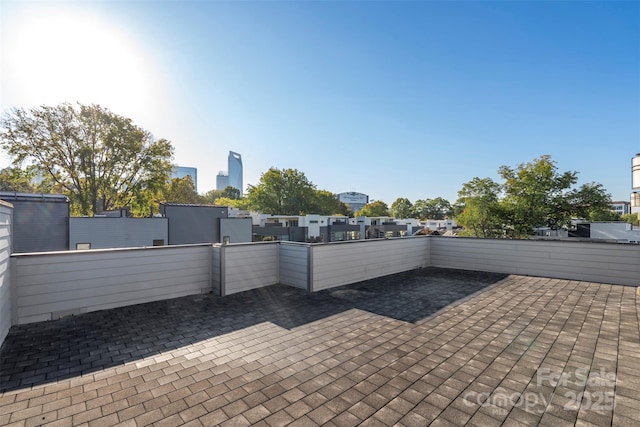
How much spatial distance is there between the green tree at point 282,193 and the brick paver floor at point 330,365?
3189 cm

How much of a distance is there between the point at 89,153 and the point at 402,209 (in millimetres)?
66439

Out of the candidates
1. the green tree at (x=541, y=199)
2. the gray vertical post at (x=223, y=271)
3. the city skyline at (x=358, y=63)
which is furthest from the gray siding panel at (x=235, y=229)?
the green tree at (x=541, y=199)

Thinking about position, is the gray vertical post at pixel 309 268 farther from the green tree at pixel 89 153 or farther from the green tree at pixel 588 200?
the green tree at pixel 588 200

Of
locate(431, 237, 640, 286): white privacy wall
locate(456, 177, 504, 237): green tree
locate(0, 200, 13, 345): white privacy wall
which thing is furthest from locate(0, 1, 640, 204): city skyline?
locate(431, 237, 640, 286): white privacy wall

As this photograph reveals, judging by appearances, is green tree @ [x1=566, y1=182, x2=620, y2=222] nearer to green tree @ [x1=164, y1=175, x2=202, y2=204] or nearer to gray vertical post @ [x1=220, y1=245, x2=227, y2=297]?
gray vertical post @ [x1=220, y1=245, x2=227, y2=297]

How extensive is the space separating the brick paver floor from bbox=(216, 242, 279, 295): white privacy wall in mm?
818

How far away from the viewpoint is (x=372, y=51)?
30.3ft

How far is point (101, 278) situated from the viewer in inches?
182

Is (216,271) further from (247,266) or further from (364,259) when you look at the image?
(364,259)

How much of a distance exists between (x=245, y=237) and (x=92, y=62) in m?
12.1

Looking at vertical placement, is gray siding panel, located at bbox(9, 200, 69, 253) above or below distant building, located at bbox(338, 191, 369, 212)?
below

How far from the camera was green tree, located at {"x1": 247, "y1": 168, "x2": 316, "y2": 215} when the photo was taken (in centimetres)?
3631

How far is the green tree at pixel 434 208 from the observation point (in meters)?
73.4

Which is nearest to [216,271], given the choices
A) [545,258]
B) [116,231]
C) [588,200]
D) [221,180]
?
[545,258]
